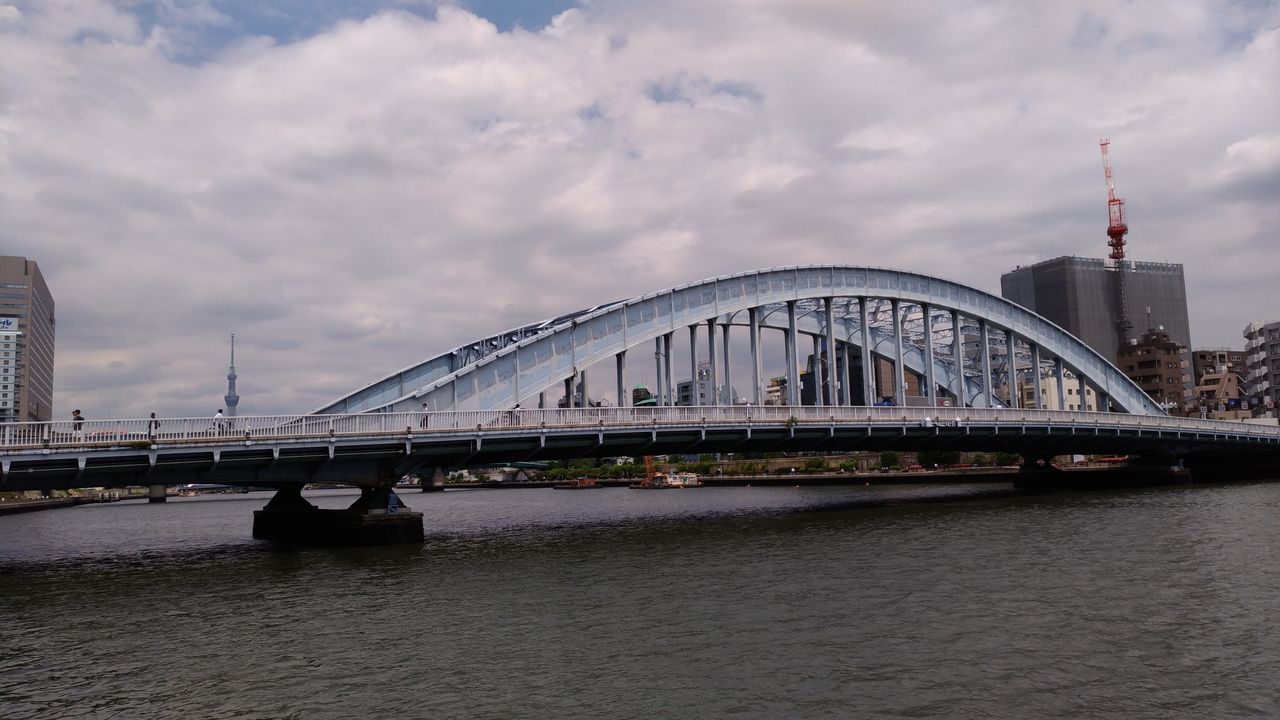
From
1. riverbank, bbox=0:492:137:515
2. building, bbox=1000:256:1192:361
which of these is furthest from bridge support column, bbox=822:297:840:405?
building, bbox=1000:256:1192:361

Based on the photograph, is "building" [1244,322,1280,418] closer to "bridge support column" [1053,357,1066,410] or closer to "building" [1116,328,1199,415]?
"building" [1116,328,1199,415]

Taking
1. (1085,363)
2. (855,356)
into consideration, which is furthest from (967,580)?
(855,356)

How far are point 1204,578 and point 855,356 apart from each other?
107m

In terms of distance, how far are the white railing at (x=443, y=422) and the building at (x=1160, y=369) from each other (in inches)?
4096

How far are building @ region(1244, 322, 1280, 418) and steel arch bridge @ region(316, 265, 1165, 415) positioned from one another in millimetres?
88200

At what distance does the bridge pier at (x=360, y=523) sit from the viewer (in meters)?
40.9

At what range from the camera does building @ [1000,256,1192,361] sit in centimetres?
17325

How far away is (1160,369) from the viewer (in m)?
155

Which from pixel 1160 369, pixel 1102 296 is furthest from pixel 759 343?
pixel 1102 296

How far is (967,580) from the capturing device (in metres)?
27.4

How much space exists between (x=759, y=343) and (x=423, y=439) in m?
29.0

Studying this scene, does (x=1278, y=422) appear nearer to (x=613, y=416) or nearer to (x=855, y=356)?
(x=855, y=356)

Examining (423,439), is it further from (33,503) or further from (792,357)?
(33,503)

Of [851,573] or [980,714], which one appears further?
[851,573]
